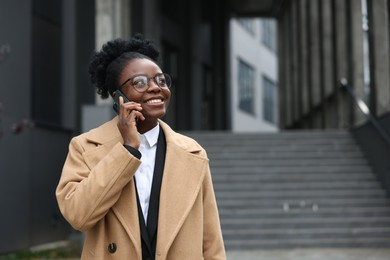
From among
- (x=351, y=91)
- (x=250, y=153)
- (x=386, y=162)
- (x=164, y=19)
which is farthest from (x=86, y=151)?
(x=164, y=19)

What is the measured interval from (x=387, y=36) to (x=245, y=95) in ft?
109

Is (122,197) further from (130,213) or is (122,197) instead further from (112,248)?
(112,248)

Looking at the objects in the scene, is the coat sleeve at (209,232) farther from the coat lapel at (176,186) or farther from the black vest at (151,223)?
the black vest at (151,223)

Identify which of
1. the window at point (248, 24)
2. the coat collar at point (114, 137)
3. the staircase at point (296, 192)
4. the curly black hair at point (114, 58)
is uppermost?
the window at point (248, 24)

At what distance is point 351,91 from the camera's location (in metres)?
17.2

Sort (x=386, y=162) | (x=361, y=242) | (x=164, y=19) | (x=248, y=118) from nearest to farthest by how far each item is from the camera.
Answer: (x=361, y=242) < (x=386, y=162) < (x=164, y=19) < (x=248, y=118)

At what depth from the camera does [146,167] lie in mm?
2898

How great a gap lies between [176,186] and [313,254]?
8105 mm

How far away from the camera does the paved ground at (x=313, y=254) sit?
10.3 metres

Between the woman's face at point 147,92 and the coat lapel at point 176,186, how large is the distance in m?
0.18

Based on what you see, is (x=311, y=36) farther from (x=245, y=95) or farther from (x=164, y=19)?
(x=245, y=95)

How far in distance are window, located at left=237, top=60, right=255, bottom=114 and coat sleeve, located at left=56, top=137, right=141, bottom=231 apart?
143 feet

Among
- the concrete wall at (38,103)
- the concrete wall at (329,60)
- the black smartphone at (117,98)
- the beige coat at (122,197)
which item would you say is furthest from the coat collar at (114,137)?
the concrete wall at (329,60)

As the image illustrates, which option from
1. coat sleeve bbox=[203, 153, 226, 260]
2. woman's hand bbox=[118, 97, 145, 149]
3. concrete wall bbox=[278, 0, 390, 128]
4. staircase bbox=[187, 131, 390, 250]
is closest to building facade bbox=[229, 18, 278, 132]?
A: concrete wall bbox=[278, 0, 390, 128]
